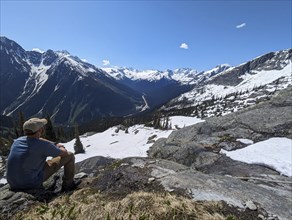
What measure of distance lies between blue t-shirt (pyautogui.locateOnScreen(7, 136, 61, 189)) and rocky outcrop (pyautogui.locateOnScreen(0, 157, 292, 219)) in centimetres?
36

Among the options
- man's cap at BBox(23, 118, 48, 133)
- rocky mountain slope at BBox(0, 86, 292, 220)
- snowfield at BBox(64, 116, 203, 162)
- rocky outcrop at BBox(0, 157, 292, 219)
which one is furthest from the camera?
snowfield at BBox(64, 116, 203, 162)

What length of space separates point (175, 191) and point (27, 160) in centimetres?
465

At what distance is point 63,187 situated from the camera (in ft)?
29.7

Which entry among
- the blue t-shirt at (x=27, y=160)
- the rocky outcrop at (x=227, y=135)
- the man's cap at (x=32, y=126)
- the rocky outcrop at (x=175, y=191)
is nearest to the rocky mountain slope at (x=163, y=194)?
the rocky outcrop at (x=175, y=191)

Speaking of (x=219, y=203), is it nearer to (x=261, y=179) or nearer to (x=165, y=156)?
(x=261, y=179)

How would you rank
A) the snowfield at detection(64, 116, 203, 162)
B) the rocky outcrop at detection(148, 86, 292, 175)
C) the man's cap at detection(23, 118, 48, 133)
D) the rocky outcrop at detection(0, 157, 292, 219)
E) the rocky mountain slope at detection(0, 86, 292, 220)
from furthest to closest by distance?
the snowfield at detection(64, 116, 203, 162), the rocky outcrop at detection(148, 86, 292, 175), the man's cap at detection(23, 118, 48, 133), the rocky outcrop at detection(0, 157, 292, 219), the rocky mountain slope at detection(0, 86, 292, 220)

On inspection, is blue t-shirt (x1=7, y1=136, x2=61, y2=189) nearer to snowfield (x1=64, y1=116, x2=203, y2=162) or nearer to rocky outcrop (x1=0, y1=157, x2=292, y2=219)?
rocky outcrop (x1=0, y1=157, x2=292, y2=219)

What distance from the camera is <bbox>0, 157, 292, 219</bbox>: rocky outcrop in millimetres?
7515

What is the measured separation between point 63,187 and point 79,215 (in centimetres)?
308

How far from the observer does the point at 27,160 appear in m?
8.03

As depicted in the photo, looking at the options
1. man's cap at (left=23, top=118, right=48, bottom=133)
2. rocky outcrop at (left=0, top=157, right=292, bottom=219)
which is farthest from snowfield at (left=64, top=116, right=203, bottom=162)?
man's cap at (left=23, top=118, right=48, bottom=133)

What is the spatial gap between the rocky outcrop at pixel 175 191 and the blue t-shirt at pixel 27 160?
0.36 m

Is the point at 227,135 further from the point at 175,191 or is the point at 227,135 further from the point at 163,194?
the point at 163,194

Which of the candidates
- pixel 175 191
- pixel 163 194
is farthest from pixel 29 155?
pixel 175 191
